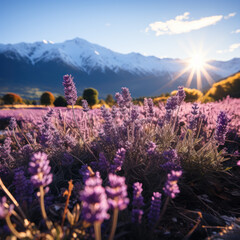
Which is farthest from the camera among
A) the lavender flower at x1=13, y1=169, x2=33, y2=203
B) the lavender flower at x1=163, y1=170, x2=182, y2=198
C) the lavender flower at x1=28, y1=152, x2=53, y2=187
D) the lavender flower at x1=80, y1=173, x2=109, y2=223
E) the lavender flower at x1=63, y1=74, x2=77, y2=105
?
the lavender flower at x1=63, y1=74, x2=77, y2=105

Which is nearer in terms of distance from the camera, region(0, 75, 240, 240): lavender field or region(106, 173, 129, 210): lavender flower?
region(106, 173, 129, 210): lavender flower

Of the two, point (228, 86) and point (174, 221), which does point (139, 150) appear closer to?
point (174, 221)

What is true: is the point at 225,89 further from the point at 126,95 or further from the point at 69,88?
the point at 69,88

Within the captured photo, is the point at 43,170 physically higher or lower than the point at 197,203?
higher

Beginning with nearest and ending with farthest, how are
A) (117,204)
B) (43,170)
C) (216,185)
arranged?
(117,204), (43,170), (216,185)

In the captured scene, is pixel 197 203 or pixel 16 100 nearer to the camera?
pixel 197 203

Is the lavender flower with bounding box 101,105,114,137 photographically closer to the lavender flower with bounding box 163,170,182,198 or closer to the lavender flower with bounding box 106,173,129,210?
the lavender flower with bounding box 163,170,182,198

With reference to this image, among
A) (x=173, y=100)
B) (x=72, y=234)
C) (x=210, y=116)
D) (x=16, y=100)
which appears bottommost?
(x=16, y=100)

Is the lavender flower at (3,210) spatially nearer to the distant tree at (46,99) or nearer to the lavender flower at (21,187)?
the lavender flower at (21,187)

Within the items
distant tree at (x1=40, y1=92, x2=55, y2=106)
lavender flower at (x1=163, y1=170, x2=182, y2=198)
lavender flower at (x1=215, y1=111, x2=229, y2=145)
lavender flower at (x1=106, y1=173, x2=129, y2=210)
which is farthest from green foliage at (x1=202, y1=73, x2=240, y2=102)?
distant tree at (x1=40, y1=92, x2=55, y2=106)

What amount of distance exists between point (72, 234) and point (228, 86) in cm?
1326

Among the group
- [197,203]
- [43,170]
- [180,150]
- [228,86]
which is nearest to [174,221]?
[197,203]

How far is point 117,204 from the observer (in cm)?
78

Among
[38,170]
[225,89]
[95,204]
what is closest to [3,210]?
[38,170]
